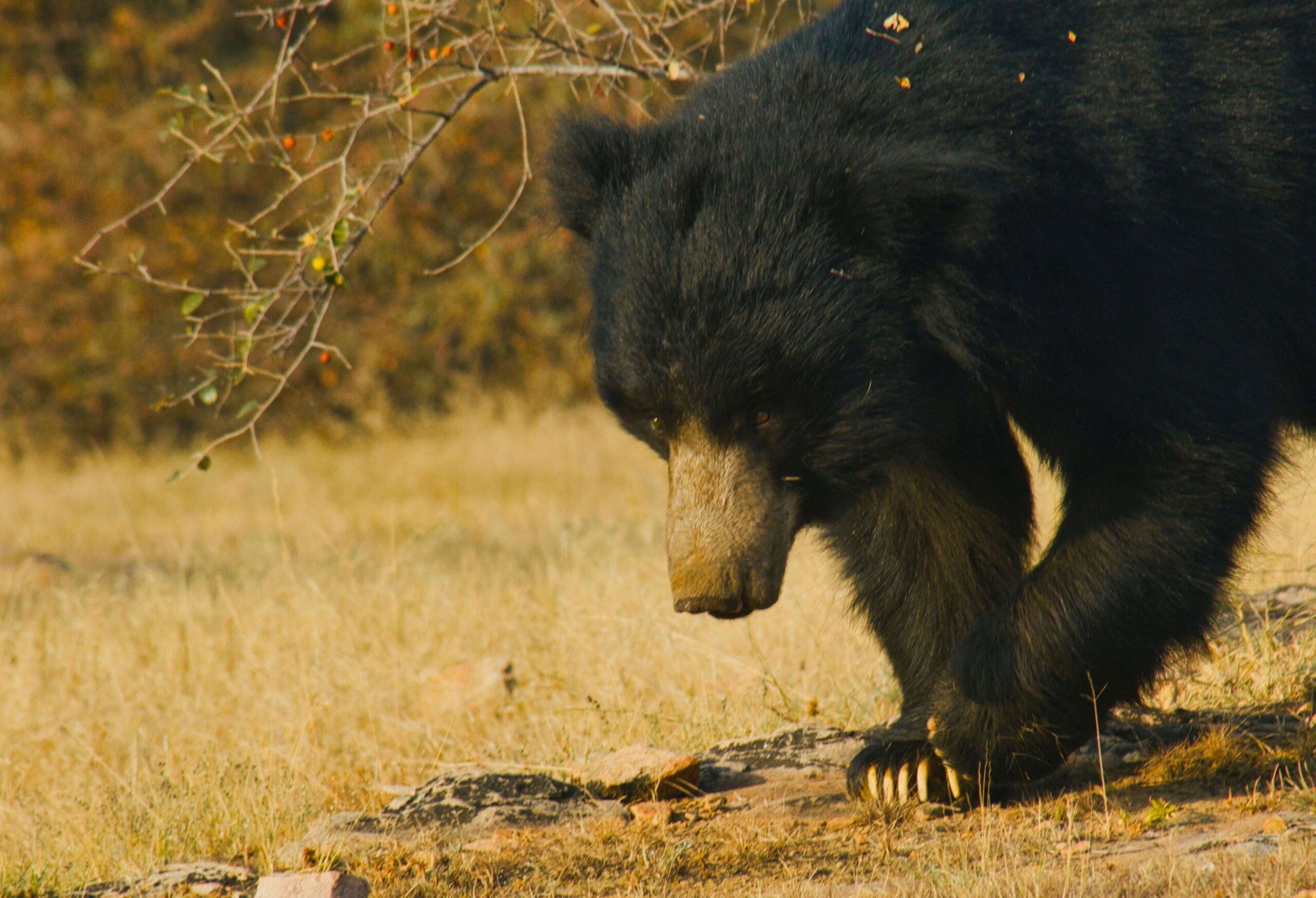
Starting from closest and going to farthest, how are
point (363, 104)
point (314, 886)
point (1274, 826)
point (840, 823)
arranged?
point (314, 886), point (1274, 826), point (840, 823), point (363, 104)

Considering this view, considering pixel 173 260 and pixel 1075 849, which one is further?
pixel 173 260

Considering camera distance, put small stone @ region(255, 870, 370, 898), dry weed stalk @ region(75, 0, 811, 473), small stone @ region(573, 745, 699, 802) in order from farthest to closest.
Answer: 1. dry weed stalk @ region(75, 0, 811, 473)
2. small stone @ region(573, 745, 699, 802)
3. small stone @ region(255, 870, 370, 898)

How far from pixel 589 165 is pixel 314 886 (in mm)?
1603

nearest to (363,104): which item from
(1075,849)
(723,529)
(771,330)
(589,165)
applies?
(589,165)

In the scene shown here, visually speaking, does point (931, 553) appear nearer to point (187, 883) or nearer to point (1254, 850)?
point (1254, 850)

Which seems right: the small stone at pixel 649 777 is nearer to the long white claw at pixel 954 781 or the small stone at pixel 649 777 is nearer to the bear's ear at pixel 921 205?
the long white claw at pixel 954 781

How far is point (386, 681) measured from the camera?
16.4 ft

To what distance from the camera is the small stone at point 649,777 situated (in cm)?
334

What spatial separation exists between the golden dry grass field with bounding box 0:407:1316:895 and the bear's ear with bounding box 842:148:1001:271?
1.13 meters

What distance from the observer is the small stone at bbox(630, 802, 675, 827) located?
125 inches

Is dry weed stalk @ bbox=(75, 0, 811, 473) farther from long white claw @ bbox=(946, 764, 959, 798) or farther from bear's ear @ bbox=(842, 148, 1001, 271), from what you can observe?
long white claw @ bbox=(946, 764, 959, 798)

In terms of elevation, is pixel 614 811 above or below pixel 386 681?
above

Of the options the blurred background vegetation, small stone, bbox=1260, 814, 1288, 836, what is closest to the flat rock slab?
small stone, bbox=1260, 814, 1288, 836

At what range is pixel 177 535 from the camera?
9.23 m
